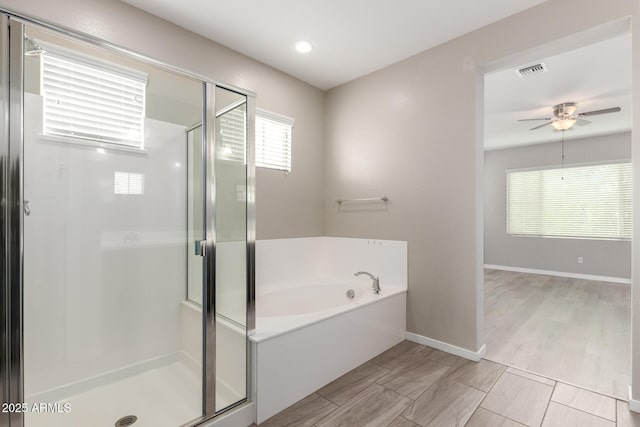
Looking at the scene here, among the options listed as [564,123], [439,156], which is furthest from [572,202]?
[439,156]

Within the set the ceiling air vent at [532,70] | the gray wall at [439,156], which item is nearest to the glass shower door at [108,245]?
the gray wall at [439,156]

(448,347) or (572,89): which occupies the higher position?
(572,89)

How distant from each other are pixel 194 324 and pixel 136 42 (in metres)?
2.01

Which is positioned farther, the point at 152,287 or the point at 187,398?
the point at 152,287

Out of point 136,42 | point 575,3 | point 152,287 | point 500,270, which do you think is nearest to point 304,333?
point 152,287

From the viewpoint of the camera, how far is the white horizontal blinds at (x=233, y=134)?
1786 mm

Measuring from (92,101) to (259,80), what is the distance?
4.56 ft

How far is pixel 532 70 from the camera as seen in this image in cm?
298

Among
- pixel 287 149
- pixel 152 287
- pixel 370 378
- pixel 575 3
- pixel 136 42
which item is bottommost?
pixel 370 378

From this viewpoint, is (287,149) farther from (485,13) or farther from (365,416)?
(365,416)

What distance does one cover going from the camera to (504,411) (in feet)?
5.97

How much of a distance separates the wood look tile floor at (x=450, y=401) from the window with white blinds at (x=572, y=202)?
469 centimetres

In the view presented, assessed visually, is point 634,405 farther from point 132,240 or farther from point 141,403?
point 132,240

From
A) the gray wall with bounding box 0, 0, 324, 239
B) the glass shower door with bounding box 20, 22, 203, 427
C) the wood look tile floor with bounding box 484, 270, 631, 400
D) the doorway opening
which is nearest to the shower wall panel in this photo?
the glass shower door with bounding box 20, 22, 203, 427
